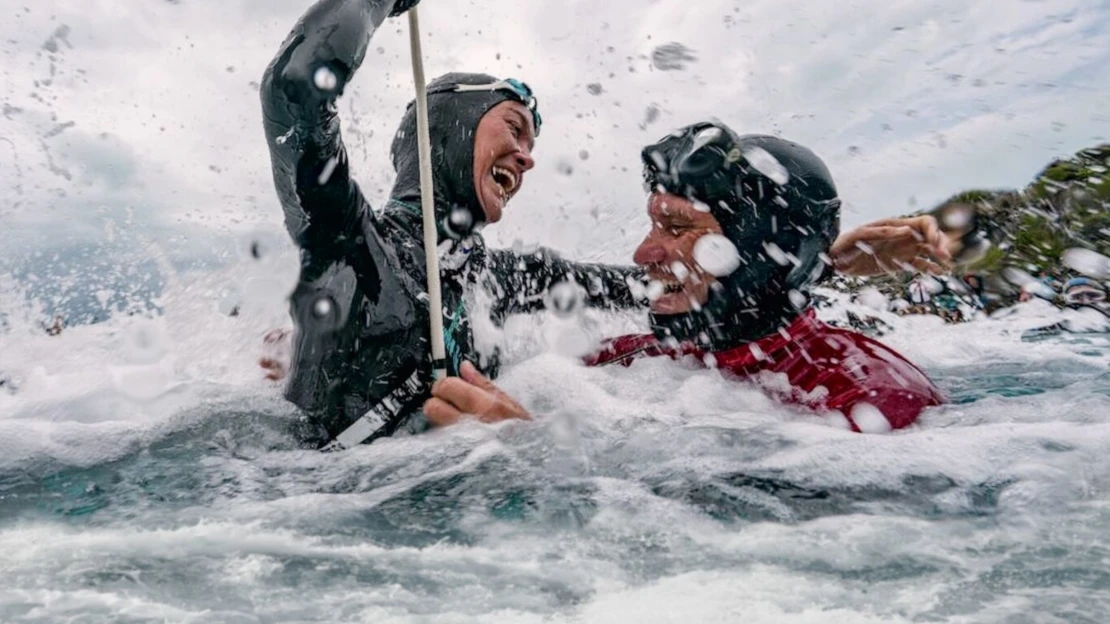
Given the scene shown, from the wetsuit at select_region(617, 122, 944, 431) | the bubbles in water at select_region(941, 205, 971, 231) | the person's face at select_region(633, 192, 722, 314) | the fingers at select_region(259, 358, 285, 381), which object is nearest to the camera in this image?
the bubbles in water at select_region(941, 205, 971, 231)

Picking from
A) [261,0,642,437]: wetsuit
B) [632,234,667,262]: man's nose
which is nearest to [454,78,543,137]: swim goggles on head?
[261,0,642,437]: wetsuit

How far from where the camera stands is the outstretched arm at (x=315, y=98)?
339 centimetres

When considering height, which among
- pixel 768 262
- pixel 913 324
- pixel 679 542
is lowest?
pixel 913 324

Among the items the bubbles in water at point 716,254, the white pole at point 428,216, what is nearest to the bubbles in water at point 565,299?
the bubbles in water at point 716,254

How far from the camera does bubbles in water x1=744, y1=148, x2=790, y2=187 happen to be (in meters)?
4.48

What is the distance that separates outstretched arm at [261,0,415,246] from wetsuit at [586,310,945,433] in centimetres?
213

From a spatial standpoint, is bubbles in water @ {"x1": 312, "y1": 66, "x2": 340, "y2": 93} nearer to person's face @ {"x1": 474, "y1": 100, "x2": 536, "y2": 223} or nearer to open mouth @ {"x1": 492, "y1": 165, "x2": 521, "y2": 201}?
person's face @ {"x1": 474, "y1": 100, "x2": 536, "y2": 223}

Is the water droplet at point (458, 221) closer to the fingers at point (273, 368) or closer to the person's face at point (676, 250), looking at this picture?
the person's face at point (676, 250)

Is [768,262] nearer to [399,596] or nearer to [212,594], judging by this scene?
[399,596]

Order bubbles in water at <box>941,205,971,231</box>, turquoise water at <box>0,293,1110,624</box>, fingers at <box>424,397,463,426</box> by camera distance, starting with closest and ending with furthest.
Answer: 1. turquoise water at <box>0,293,1110,624</box>
2. fingers at <box>424,397,463,426</box>
3. bubbles in water at <box>941,205,971,231</box>

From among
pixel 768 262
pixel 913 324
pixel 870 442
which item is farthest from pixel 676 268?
pixel 913 324

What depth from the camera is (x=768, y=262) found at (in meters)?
4.52

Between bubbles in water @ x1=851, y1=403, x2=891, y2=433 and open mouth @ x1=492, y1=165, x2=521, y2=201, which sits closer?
bubbles in water @ x1=851, y1=403, x2=891, y2=433

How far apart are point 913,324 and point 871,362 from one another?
32.8ft
